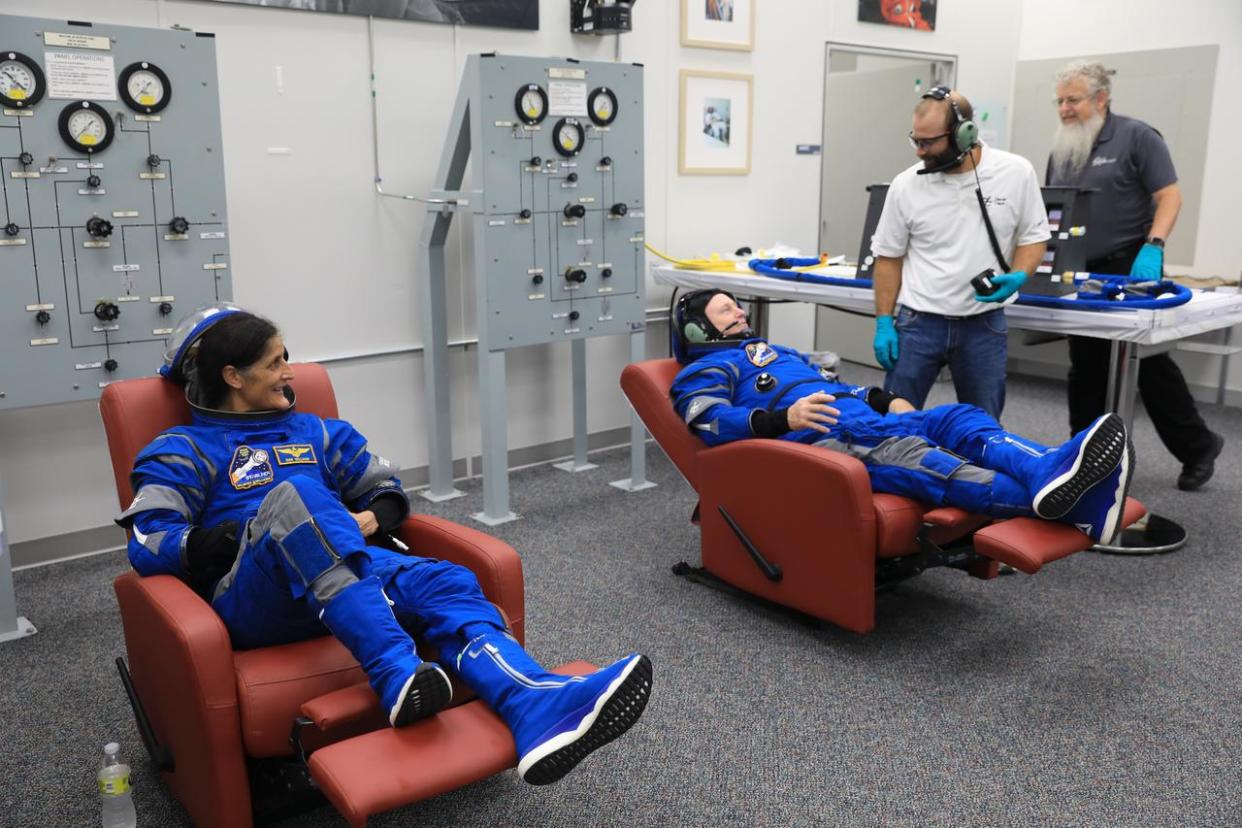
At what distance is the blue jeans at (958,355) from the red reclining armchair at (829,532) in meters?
0.80

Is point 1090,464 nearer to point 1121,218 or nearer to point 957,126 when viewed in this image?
point 957,126

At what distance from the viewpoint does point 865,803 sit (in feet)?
7.47

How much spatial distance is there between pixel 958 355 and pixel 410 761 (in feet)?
A: 8.44

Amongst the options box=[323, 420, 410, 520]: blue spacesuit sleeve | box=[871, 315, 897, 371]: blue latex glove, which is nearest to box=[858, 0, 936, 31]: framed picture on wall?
box=[871, 315, 897, 371]: blue latex glove

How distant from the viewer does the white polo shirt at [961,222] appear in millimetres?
3490

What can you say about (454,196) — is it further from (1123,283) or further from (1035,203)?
(1123,283)

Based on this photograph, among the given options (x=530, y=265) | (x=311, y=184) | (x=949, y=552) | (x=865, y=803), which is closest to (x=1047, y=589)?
(x=949, y=552)

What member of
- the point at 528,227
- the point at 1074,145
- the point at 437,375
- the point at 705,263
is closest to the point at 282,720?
the point at 528,227

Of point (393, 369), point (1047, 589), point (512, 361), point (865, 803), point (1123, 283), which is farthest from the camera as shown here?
point (512, 361)

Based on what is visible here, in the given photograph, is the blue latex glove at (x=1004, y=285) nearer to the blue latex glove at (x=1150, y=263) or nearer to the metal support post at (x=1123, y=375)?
the metal support post at (x=1123, y=375)

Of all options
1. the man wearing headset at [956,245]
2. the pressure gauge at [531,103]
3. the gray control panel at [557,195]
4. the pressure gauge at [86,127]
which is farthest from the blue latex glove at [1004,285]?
the pressure gauge at [86,127]

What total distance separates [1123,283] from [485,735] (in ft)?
10.3

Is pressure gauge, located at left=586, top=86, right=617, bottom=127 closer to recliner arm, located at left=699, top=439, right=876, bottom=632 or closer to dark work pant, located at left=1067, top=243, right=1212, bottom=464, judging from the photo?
recliner arm, located at left=699, top=439, right=876, bottom=632

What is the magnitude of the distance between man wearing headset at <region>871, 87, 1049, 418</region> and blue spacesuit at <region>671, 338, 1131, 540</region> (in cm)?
39
